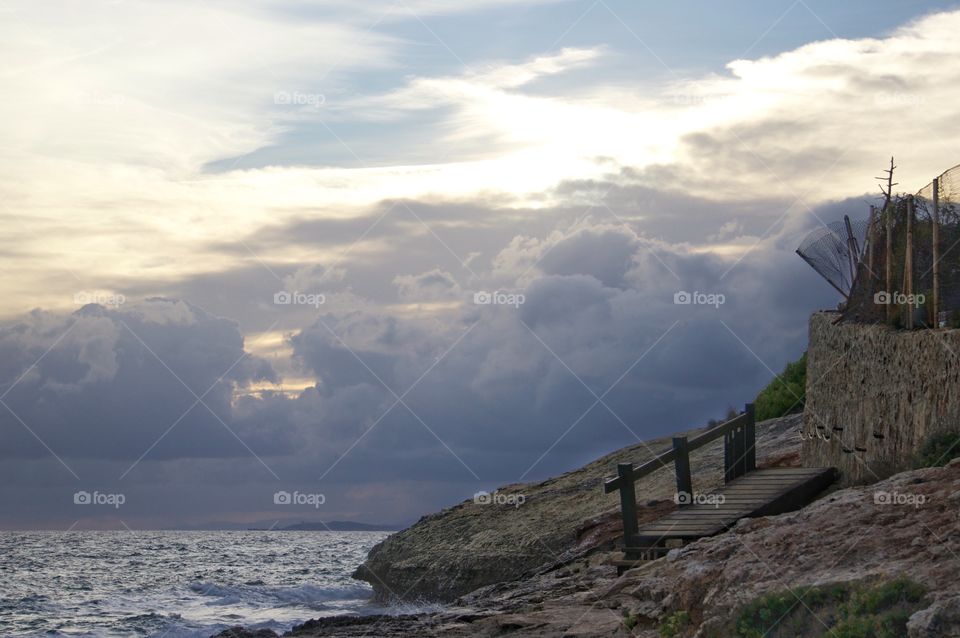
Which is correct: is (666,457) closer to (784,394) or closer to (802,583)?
(802,583)

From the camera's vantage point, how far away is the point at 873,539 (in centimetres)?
895

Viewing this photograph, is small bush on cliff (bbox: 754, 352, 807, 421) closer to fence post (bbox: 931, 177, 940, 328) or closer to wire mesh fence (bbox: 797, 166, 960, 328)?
wire mesh fence (bbox: 797, 166, 960, 328)

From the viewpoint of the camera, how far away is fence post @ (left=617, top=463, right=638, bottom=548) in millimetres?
14414

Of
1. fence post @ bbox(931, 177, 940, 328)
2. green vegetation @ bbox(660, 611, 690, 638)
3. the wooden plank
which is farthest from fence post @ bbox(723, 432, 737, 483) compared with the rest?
green vegetation @ bbox(660, 611, 690, 638)

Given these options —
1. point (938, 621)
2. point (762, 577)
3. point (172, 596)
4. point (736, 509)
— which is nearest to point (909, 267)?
point (736, 509)

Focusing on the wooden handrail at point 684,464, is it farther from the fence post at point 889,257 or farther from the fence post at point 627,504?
the fence post at point 889,257

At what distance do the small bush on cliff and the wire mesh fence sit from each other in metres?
10.8

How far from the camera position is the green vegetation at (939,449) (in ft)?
38.5

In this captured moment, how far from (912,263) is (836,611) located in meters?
8.66

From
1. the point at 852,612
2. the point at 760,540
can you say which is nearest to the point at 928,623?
the point at 852,612

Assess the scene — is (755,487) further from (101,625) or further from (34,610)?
(34,610)

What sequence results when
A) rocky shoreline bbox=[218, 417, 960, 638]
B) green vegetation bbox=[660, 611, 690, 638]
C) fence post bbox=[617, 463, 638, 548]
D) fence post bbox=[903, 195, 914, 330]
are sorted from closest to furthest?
1. rocky shoreline bbox=[218, 417, 960, 638]
2. green vegetation bbox=[660, 611, 690, 638]
3. fence post bbox=[617, 463, 638, 548]
4. fence post bbox=[903, 195, 914, 330]

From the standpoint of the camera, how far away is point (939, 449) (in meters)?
12.0

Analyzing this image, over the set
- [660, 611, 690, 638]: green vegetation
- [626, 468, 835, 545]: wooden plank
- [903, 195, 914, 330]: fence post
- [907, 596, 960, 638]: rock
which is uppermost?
[903, 195, 914, 330]: fence post
